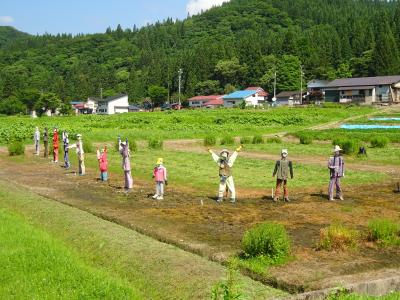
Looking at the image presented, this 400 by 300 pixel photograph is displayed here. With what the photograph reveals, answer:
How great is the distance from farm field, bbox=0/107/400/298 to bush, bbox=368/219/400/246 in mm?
184

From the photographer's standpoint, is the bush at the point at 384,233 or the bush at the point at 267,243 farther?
the bush at the point at 384,233

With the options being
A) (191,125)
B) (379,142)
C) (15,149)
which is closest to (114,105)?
(191,125)

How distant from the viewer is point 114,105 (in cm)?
12169

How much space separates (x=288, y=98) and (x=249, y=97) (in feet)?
32.0

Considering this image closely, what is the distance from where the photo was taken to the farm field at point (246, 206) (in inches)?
368

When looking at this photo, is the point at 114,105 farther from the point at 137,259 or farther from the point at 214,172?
the point at 137,259

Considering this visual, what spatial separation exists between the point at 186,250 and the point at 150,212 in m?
4.14

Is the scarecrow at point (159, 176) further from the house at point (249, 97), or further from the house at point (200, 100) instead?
the house at point (200, 100)

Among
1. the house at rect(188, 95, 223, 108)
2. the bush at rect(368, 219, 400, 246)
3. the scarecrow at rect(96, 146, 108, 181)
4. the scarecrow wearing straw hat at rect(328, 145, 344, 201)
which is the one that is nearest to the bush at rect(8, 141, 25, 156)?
the scarecrow at rect(96, 146, 108, 181)

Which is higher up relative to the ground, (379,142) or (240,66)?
(240,66)

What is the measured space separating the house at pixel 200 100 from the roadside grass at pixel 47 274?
10514 cm

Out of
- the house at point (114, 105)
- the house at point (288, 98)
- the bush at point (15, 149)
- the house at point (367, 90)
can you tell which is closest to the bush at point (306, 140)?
the bush at point (15, 149)

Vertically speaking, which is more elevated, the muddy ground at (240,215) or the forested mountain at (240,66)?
the forested mountain at (240,66)

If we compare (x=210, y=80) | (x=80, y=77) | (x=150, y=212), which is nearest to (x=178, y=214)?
(x=150, y=212)
